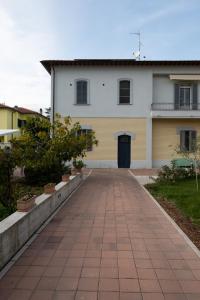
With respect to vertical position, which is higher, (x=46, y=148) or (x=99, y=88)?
(x=99, y=88)

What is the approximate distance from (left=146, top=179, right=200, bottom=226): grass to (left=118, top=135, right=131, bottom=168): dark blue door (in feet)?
27.6

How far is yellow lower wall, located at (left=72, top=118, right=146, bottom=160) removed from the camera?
2555 cm

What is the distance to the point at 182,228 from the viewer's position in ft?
28.2

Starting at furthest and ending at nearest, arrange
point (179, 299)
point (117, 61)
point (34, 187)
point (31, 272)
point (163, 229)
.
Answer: point (117, 61) → point (34, 187) → point (163, 229) → point (31, 272) → point (179, 299)

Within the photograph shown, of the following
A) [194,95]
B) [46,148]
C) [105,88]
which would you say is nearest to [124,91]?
[105,88]

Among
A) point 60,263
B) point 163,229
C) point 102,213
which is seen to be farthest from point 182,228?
point 60,263

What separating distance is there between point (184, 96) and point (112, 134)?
18.0 ft

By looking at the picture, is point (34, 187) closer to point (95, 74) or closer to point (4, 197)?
point (4, 197)

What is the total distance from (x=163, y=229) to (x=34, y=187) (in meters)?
8.42

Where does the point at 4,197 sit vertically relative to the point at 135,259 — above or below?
above

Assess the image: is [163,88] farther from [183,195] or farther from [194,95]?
[183,195]

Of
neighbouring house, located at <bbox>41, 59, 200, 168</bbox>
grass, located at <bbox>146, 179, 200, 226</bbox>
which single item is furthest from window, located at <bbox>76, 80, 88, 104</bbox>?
grass, located at <bbox>146, 179, 200, 226</bbox>

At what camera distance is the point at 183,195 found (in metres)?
13.2

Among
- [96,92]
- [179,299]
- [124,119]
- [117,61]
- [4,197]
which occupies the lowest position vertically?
[179,299]
